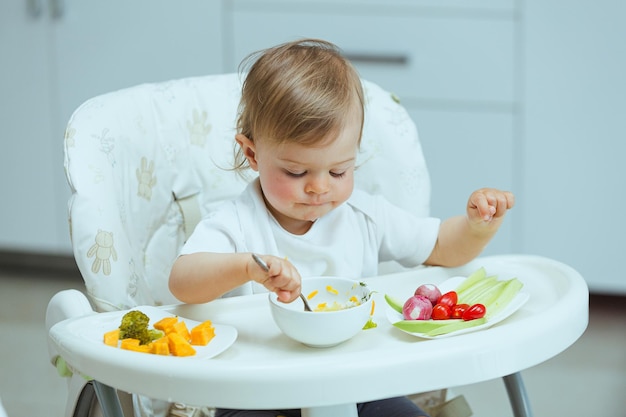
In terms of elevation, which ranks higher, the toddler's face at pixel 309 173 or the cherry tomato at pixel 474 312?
the toddler's face at pixel 309 173

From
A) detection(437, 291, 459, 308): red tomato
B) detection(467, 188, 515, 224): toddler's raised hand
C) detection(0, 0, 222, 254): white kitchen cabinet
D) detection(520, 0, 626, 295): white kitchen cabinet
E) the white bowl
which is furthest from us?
detection(0, 0, 222, 254): white kitchen cabinet

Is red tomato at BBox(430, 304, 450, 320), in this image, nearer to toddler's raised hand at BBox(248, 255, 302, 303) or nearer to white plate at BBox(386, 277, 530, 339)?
white plate at BBox(386, 277, 530, 339)

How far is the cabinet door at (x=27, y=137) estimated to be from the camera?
2338 mm

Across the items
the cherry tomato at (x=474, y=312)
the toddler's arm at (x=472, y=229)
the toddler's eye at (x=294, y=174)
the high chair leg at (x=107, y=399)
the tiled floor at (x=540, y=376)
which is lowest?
the tiled floor at (x=540, y=376)

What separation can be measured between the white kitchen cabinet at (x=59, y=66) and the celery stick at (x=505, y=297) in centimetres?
138

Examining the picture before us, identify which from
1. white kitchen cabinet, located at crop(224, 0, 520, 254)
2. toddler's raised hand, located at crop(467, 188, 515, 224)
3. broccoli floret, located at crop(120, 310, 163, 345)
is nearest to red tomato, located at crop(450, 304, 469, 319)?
toddler's raised hand, located at crop(467, 188, 515, 224)

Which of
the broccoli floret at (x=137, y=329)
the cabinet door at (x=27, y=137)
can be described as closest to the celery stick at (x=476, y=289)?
the broccoli floret at (x=137, y=329)

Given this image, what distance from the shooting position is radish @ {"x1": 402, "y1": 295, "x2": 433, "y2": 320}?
982 mm

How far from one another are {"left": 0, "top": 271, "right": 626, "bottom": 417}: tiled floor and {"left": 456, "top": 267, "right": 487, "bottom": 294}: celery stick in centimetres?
81

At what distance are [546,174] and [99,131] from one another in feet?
4.11

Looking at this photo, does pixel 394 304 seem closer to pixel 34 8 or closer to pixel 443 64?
pixel 443 64

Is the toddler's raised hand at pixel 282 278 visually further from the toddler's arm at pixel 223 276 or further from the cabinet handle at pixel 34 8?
the cabinet handle at pixel 34 8

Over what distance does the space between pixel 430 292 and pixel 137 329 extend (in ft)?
1.07

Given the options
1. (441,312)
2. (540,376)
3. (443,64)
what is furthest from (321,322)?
(443,64)
